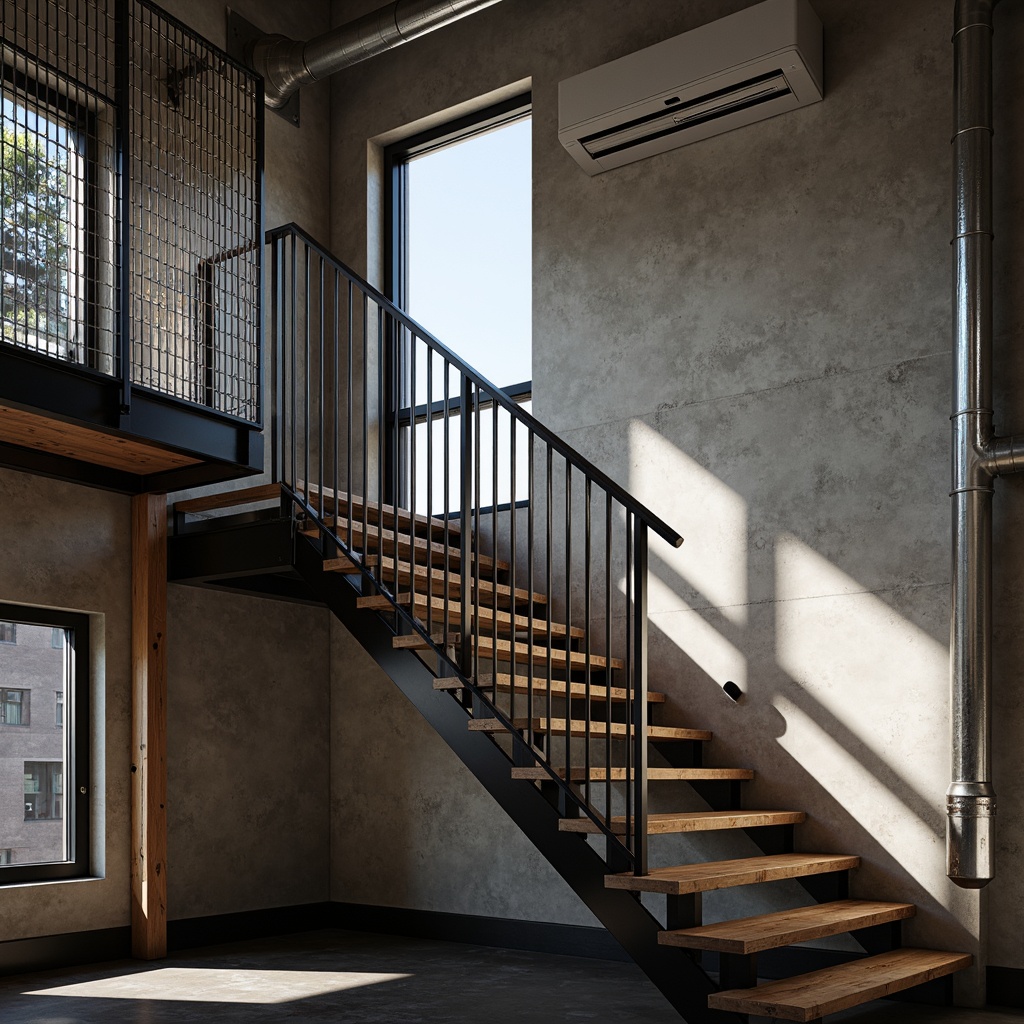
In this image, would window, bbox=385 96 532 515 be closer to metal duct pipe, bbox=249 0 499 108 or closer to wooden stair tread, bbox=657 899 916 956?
metal duct pipe, bbox=249 0 499 108

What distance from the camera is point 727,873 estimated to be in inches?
144

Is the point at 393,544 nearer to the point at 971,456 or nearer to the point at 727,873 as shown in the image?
the point at 727,873

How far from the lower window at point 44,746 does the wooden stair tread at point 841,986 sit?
303 centimetres

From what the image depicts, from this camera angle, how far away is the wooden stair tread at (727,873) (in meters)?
3.47

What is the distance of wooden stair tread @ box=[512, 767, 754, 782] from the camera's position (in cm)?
377

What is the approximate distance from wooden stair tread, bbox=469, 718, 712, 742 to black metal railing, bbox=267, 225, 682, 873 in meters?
0.02

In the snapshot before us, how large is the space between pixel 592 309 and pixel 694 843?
242cm

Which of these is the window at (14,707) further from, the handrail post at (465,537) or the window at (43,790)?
the handrail post at (465,537)

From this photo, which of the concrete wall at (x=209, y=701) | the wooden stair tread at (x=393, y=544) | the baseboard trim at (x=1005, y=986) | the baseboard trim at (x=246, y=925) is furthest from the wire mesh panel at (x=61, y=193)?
the baseboard trim at (x=1005, y=986)

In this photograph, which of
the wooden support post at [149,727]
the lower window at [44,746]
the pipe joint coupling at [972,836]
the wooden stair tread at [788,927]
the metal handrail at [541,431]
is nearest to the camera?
the wooden stair tread at [788,927]

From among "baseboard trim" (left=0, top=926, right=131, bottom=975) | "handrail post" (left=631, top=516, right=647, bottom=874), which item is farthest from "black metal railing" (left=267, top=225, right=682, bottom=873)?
"baseboard trim" (left=0, top=926, right=131, bottom=975)

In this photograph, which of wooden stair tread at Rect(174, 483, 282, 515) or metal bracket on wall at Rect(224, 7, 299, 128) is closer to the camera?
wooden stair tread at Rect(174, 483, 282, 515)

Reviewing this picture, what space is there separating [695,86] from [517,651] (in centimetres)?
248

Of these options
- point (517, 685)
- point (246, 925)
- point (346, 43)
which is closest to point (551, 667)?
point (517, 685)
